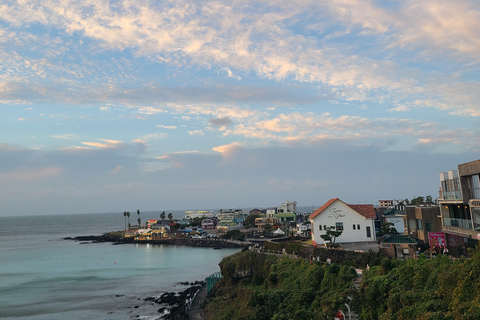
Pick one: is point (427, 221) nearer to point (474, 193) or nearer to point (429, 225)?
point (429, 225)

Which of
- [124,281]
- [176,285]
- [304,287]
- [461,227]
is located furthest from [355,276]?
[124,281]

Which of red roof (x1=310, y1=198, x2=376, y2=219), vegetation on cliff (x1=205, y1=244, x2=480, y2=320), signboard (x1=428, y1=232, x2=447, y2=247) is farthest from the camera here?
red roof (x1=310, y1=198, x2=376, y2=219)

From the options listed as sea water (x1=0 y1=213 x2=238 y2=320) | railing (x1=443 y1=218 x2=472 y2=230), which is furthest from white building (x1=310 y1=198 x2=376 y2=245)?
sea water (x1=0 y1=213 x2=238 y2=320)

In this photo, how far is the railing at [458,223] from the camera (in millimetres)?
33562

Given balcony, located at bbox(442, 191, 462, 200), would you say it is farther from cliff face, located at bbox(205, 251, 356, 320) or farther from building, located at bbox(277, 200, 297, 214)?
building, located at bbox(277, 200, 297, 214)

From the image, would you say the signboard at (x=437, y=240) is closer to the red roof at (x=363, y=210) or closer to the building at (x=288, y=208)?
the red roof at (x=363, y=210)

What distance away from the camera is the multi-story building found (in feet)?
106

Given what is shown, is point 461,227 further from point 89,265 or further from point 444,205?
point 89,265

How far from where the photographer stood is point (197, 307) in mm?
→ 43000

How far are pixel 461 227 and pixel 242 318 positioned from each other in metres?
23.7

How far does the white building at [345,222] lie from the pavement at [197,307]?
1705 cm

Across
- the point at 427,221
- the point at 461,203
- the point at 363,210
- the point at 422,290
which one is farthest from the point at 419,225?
the point at 422,290

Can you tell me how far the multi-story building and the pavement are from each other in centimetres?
2884

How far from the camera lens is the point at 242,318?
29594 millimetres
